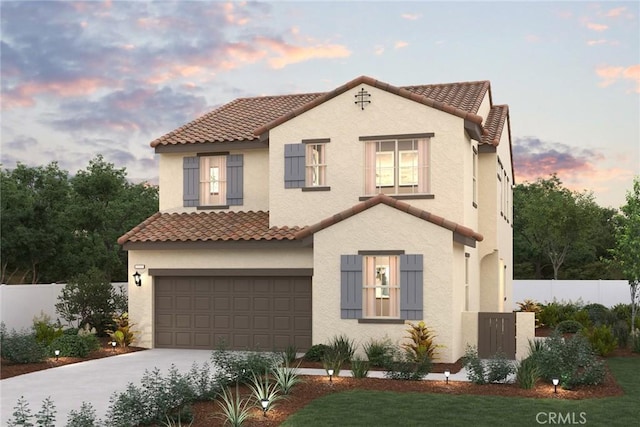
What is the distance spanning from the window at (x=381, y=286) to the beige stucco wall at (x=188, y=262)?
2490 millimetres

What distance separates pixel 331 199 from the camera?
22516mm

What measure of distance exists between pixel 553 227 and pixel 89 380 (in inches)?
1503

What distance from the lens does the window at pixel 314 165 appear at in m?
22.8

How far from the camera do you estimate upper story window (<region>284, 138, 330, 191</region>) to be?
74.5 ft

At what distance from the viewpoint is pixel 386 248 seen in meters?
19.8

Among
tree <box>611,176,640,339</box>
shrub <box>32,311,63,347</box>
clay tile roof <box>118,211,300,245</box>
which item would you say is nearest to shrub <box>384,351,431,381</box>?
clay tile roof <box>118,211,300,245</box>

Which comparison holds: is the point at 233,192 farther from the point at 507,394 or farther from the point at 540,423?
the point at 540,423

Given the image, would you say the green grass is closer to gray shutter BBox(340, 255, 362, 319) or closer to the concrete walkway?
the concrete walkway

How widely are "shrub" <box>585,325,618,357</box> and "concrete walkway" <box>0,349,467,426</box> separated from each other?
5284 millimetres

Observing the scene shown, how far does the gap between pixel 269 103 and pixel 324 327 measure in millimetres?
11263

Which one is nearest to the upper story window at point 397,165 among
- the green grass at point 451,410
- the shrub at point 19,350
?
the green grass at point 451,410

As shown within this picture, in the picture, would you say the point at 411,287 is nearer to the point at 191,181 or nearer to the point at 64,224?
the point at 191,181

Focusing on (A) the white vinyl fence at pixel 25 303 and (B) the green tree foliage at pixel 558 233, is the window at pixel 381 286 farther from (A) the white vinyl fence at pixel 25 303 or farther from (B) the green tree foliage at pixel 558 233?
(B) the green tree foliage at pixel 558 233

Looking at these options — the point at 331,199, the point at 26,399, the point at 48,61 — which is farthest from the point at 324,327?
the point at 48,61
